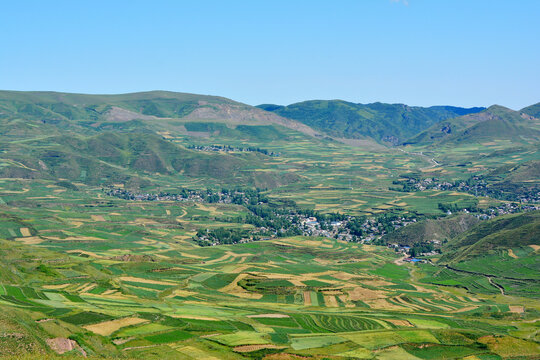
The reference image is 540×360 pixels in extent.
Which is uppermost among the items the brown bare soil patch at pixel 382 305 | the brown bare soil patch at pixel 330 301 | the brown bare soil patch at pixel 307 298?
the brown bare soil patch at pixel 382 305

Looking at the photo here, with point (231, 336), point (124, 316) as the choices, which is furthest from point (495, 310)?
point (124, 316)

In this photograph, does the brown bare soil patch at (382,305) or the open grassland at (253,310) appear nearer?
the open grassland at (253,310)

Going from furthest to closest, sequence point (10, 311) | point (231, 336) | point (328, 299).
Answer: point (328, 299) → point (231, 336) → point (10, 311)

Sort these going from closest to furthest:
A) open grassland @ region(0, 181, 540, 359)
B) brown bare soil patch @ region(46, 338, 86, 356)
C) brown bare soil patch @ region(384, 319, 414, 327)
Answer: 1. brown bare soil patch @ region(46, 338, 86, 356)
2. open grassland @ region(0, 181, 540, 359)
3. brown bare soil patch @ region(384, 319, 414, 327)

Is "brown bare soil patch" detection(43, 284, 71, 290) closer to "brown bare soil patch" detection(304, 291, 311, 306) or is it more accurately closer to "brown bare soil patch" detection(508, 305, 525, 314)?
"brown bare soil patch" detection(304, 291, 311, 306)

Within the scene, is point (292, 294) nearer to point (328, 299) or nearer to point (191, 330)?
point (328, 299)

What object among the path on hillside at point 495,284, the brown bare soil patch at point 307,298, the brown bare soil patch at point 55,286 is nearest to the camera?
the brown bare soil patch at point 55,286

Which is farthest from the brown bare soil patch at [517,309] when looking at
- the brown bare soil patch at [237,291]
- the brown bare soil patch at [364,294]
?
the brown bare soil patch at [237,291]

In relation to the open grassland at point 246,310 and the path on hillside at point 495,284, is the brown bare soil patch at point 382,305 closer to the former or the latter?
the open grassland at point 246,310

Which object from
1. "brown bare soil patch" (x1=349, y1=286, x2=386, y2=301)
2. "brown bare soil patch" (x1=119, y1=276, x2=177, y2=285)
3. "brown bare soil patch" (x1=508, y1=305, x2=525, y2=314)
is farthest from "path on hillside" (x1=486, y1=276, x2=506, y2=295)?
"brown bare soil patch" (x1=119, y1=276, x2=177, y2=285)

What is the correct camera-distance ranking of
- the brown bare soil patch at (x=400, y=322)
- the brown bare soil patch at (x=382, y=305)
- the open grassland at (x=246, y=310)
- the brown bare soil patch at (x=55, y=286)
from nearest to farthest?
the open grassland at (x=246, y=310), the brown bare soil patch at (x=400, y=322), the brown bare soil patch at (x=55, y=286), the brown bare soil patch at (x=382, y=305)

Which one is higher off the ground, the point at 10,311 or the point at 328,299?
the point at 10,311
